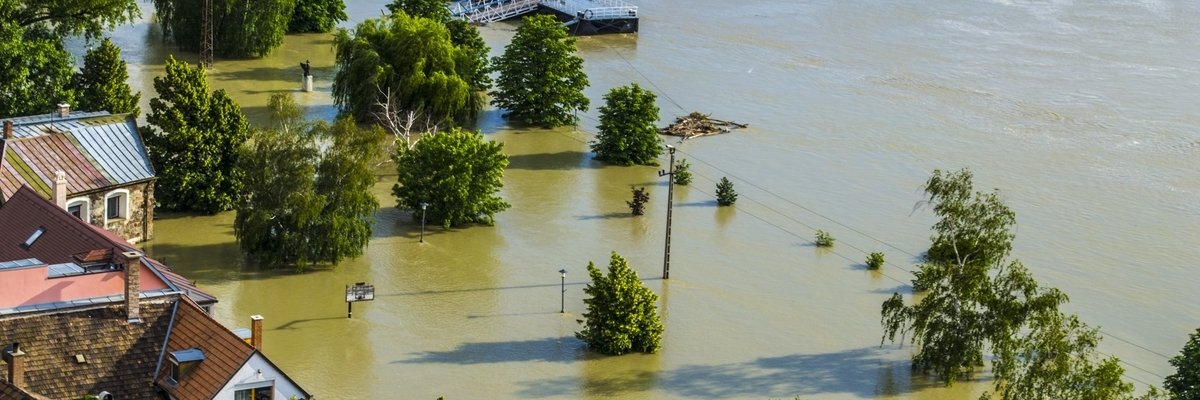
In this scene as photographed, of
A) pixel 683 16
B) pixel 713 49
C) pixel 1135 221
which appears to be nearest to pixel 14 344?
pixel 1135 221

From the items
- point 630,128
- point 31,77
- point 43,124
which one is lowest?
point 630,128

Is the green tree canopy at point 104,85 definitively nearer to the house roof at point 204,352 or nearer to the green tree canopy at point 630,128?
the green tree canopy at point 630,128

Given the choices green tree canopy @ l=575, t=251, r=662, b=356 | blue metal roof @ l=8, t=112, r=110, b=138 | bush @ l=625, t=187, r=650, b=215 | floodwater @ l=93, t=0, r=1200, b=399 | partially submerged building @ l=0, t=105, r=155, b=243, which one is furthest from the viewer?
bush @ l=625, t=187, r=650, b=215

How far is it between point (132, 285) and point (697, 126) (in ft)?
115

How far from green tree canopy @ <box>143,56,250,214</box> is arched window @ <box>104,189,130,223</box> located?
2688 mm

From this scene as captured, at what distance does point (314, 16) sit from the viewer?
7794 centimetres

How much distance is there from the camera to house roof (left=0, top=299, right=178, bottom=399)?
100ft

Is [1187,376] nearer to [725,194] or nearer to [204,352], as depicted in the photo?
[725,194]

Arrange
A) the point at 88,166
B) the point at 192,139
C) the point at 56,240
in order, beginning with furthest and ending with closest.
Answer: the point at 192,139, the point at 88,166, the point at 56,240

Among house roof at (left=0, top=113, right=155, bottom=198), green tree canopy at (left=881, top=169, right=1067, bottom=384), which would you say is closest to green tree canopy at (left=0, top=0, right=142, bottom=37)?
house roof at (left=0, top=113, right=155, bottom=198)

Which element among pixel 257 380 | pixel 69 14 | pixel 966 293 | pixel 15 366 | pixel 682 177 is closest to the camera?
pixel 15 366

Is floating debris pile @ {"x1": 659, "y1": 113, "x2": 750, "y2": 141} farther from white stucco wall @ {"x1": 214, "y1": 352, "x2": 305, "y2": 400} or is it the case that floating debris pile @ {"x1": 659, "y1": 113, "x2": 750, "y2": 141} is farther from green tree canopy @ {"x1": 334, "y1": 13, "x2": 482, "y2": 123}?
white stucco wall @ {"x1": 214, "y1": 352, "x2": 305, "y2": 400}

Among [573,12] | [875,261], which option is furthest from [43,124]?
[573,12]

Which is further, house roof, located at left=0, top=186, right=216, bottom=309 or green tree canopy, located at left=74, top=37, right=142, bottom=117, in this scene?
green tree canopy, located at left=74, top=37, right=142, bottom=117
